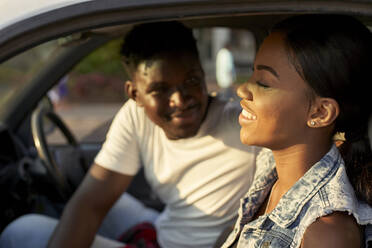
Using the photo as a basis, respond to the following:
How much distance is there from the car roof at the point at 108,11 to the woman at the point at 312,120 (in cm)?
16

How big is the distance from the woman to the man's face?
52cm

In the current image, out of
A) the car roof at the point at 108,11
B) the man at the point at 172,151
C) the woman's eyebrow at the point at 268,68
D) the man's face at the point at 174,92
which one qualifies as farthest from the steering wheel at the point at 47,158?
the woman's eyebrow at the point at 268,68

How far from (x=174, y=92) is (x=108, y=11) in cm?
77

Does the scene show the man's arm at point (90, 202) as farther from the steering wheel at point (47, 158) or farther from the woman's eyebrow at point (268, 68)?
the woman's eyebrow at point (268, 68)

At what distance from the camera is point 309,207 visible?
122 centimetres

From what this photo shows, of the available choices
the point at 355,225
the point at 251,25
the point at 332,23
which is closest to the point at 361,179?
the point at 355,225

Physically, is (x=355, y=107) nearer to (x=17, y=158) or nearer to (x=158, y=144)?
(x=158, y=144)

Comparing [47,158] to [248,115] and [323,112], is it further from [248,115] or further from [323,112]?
[323,112]

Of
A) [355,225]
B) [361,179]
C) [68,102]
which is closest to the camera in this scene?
[355,225]

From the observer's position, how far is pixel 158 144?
2.07 metres

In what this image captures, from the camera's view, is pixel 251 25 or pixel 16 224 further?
pixel 251 25

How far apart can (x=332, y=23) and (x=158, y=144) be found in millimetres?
999

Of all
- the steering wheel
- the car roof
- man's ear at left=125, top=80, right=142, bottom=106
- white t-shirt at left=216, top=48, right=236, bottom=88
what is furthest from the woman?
white t-shirt at left=216, top=48, right=236, bottom=88

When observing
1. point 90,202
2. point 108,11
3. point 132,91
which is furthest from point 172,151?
point 108,11
